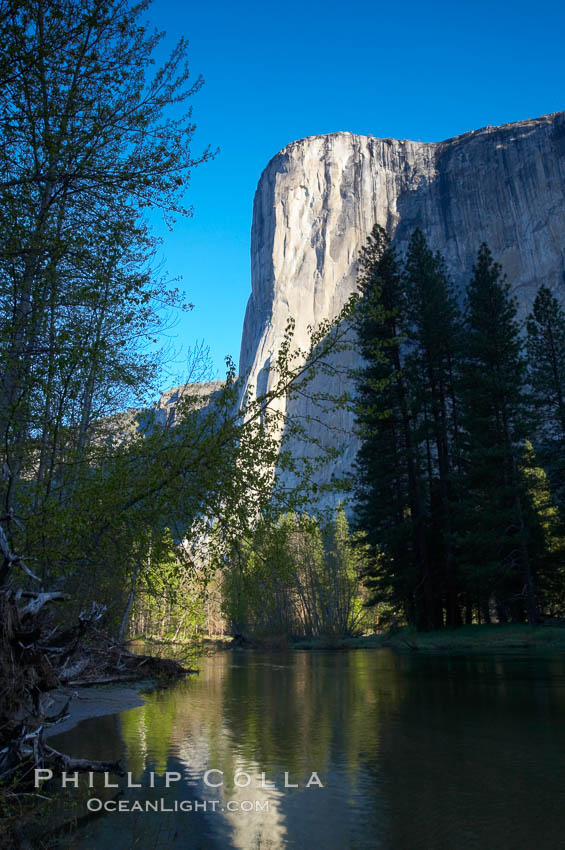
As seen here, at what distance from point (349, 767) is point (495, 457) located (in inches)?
859

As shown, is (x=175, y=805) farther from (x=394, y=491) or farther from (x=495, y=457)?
(x=394, y=491)

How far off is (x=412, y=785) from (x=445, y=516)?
23180mm

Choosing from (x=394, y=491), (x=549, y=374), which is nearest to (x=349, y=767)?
(x=394, y=491)

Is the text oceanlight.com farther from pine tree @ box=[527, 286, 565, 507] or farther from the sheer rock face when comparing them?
the sheer rock face

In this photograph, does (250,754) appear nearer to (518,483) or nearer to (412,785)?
(412,785)

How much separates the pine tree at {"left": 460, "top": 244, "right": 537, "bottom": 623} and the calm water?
13751mm

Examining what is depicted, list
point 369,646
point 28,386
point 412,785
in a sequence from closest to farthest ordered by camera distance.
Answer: point 412,785, point 28,386, point 369,646

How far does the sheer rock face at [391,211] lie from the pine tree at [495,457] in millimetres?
63623

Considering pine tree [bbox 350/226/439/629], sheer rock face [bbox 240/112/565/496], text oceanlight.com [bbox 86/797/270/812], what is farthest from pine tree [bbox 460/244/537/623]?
sheer rock face [bbox 240/112/565/496]

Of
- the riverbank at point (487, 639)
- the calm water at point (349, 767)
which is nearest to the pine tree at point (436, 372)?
the riverbank at point (487, 639)

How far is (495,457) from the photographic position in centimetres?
2614

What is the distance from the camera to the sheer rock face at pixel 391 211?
103m

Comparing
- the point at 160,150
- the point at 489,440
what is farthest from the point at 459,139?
the point at 160,150

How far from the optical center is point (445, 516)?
27.7 m
